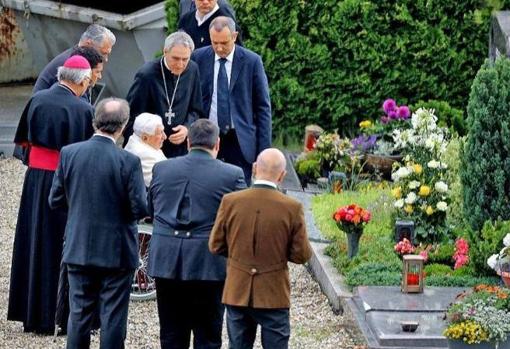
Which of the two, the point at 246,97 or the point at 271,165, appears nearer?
the point at 271,165

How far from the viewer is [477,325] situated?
333 inches

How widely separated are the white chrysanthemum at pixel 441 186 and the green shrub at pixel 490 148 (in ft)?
0.68

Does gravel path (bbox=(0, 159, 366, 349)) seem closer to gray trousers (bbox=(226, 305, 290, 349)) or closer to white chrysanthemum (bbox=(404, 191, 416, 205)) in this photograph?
white chrysanthemum (bbox=(404, 191, 416, 205))

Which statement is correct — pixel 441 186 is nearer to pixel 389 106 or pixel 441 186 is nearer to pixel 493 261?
pixel 493 261

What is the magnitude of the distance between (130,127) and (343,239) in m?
1.87

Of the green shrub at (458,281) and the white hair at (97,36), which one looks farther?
the white hair at (97,36)

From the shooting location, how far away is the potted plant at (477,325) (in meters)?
8.45

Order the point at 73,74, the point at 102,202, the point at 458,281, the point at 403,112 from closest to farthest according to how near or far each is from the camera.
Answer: the point at 102,202, the point at 73,74, the point at 458,281, the point at 403,112

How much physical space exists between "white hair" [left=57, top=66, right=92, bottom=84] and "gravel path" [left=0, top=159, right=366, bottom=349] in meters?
1.67

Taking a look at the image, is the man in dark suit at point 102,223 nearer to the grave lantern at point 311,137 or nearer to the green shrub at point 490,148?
the green shrub at point 490,148

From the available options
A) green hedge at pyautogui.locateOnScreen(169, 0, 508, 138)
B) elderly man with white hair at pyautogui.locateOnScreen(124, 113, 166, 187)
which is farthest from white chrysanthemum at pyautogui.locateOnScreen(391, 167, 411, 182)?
green hedge at pyautogui.locateOnScreen(169, 0, 508, 138)

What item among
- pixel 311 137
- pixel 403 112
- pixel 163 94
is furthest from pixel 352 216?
pixel 311 137

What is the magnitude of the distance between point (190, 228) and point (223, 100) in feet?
9.72

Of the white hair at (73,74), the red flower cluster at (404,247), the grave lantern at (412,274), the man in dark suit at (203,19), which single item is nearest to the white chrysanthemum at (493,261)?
the grave lantern at (412,274)
